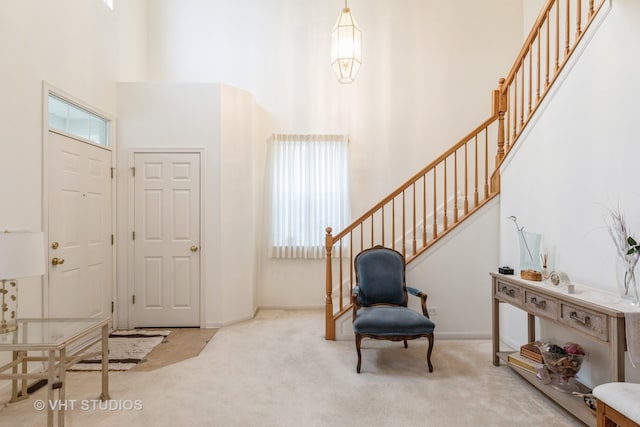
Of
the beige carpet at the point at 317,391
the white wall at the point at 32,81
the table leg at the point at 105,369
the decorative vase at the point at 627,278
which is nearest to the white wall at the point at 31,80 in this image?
the white wall at the point at 32,81

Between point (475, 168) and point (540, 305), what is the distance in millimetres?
2043

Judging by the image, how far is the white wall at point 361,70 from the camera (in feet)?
16.8

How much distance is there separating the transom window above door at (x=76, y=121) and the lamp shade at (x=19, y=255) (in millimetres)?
1454

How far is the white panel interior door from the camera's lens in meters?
3.18

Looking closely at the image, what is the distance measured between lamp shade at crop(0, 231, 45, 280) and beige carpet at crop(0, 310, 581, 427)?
39.3 inches

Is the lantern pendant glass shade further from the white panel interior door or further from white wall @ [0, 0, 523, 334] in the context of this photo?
the white panel interior door

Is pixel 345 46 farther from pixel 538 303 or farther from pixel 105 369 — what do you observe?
pixel 105 369

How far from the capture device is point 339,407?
2400mm

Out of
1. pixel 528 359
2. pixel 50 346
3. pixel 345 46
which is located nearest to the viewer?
pixel 50 346

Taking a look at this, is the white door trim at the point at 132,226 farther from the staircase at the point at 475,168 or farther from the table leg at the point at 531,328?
the table leg at the point at 531,328

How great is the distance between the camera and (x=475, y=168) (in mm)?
4117

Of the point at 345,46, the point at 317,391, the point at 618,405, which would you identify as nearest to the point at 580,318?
the point at 618,405

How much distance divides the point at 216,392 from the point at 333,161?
3.38 metres

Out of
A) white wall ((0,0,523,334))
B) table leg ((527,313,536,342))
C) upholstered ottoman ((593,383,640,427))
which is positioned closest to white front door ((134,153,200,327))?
white wall ((0,0,523,334))
